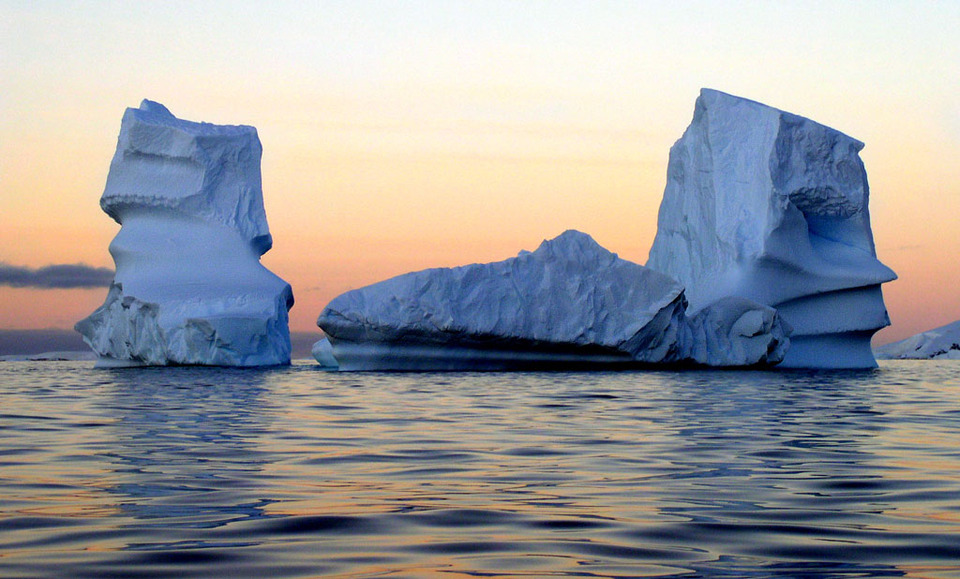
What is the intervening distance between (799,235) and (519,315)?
7452 millimetres

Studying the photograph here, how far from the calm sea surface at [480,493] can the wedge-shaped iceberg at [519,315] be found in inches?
331

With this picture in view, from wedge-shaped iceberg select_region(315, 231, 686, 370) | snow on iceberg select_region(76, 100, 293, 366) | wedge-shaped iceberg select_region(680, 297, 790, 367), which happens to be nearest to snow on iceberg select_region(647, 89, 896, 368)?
wedge-shaped iceberg select_region(680, 297, 790, 367)

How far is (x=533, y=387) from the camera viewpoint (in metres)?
12.5

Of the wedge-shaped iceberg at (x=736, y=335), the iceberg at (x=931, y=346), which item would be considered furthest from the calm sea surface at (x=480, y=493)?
the iceberg at (x=931, y=346)

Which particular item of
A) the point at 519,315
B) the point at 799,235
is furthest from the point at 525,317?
the point at 799,235

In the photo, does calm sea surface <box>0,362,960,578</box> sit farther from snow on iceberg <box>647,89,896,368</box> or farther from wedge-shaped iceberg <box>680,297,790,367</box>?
snow on iceberg <box>647,89,896,368</box>

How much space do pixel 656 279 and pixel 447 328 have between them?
4179mm

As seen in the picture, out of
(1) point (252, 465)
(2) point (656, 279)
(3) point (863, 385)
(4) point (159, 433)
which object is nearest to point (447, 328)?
(2) point (656, 279)

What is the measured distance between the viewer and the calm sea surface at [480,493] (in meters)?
2.86

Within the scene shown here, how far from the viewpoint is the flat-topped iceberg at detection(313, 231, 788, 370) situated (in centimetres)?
1711

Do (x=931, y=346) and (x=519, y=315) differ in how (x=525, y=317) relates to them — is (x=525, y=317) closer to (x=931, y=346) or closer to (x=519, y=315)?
(x=519, y=315)

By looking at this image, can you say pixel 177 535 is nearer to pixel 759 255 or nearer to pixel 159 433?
pixel 159 433

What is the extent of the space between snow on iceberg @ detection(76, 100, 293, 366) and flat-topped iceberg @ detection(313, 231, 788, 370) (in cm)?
587

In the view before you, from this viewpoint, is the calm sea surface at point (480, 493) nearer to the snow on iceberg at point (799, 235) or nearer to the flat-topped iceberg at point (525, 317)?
the flat-topped iceberg at point (525, 317)
